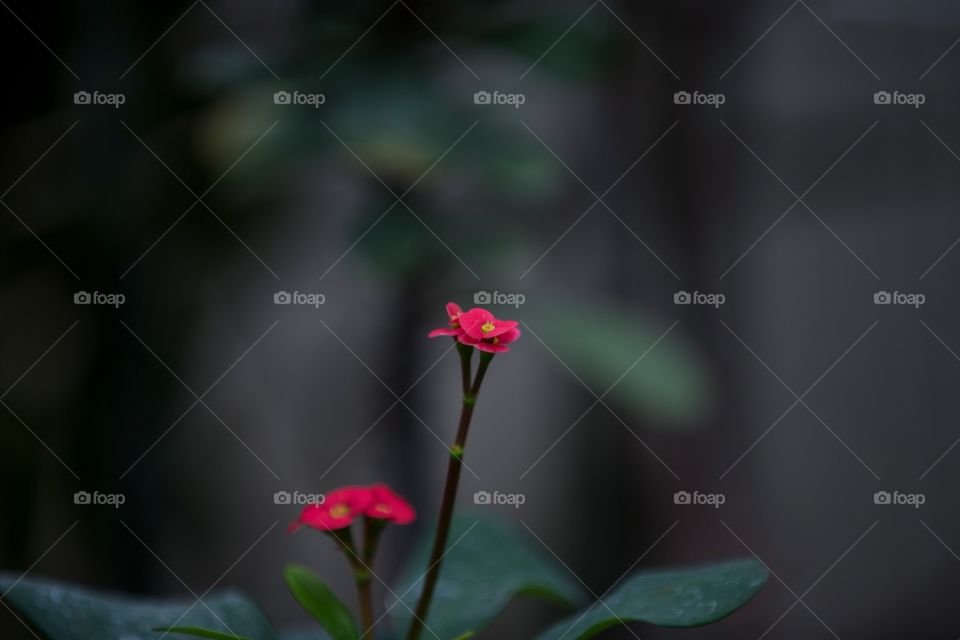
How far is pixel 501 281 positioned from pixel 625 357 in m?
0.23

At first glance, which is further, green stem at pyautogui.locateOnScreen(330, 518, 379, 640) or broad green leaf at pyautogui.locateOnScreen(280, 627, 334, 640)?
broad green leaf at pyautogui.locateOnScreen(280, 627, 334, 640)

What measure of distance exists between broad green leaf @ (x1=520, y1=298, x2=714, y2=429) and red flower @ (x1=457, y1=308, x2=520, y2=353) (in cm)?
76

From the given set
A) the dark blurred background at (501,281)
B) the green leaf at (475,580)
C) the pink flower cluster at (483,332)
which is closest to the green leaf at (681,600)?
the green leaf at (475,580)

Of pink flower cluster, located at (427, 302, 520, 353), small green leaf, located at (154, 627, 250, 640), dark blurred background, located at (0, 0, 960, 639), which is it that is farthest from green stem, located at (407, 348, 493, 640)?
dark blurred background, located at (0, 0, 960, 639)

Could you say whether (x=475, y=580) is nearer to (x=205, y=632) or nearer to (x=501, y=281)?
(x=205, y=632)

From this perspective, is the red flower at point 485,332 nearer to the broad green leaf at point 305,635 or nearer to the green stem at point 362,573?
the green stem at point 362,573

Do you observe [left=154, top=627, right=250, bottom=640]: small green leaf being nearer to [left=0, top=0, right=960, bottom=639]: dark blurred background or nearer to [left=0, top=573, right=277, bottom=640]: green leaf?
[left=0, top=573, right=277, bottom=640]: green leaf

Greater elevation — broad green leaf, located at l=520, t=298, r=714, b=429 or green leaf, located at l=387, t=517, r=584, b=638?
broad green leaf, located at l=520, t=298, r=714, b=429

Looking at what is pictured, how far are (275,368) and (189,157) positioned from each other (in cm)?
52

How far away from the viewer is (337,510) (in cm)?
61

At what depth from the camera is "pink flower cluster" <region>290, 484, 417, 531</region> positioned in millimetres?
607

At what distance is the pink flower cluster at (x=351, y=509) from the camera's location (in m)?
0.61

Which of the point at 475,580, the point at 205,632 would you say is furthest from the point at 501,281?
the point at 205,632

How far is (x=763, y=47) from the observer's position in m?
2.04
